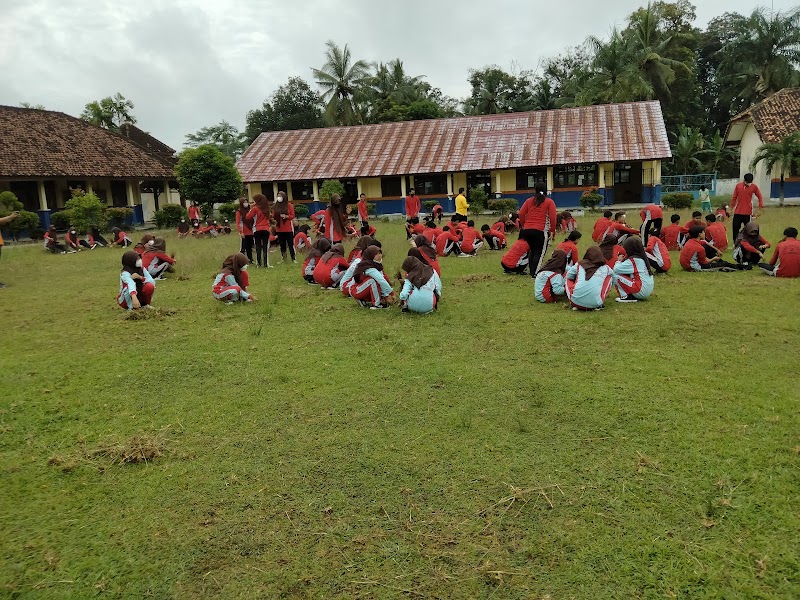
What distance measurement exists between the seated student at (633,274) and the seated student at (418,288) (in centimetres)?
233

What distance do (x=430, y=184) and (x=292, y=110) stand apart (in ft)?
69.4

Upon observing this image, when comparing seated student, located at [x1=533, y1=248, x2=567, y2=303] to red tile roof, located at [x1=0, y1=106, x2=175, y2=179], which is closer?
seated student, located at [x1=533, y1=248, x2=567, y2=303]

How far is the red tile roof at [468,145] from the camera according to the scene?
966 inches

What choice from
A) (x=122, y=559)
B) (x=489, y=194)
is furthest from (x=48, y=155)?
(x=122, y=559)

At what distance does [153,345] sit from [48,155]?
21.5 m

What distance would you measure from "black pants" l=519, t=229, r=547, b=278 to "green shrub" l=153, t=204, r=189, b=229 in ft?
64.1

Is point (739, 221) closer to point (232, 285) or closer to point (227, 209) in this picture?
point (232, 285)

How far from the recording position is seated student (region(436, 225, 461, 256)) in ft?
41.4

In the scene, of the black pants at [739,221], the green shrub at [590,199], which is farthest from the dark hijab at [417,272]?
the green shrub at [590,199]

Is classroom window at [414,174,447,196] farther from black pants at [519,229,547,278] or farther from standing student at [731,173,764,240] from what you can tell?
black pants at [519,229,547,278]

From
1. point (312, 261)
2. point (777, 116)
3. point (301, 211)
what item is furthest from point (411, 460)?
point (777, 116)

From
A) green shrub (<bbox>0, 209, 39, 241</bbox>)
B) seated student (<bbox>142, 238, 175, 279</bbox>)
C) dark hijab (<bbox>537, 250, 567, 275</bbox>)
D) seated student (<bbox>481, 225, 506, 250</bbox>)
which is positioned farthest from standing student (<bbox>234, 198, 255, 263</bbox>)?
green shrub (<bbox>0, 209, 39, 241</bbox>)

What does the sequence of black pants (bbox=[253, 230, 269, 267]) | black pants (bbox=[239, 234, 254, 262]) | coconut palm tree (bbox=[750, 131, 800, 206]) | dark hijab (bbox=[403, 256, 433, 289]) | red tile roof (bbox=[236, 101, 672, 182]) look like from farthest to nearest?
red tile roof (bbox=[236, 101, 672, 182])
coconut palm tree (bbox=[750, 131, 800, 206])
black pants (bbox=[239, 234, 254, 262])
black pants (bbox=[253, 230, 269, 267])
dark hijab (bbox=[403, 256, 433, 289])

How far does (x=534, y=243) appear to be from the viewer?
9.39 m
